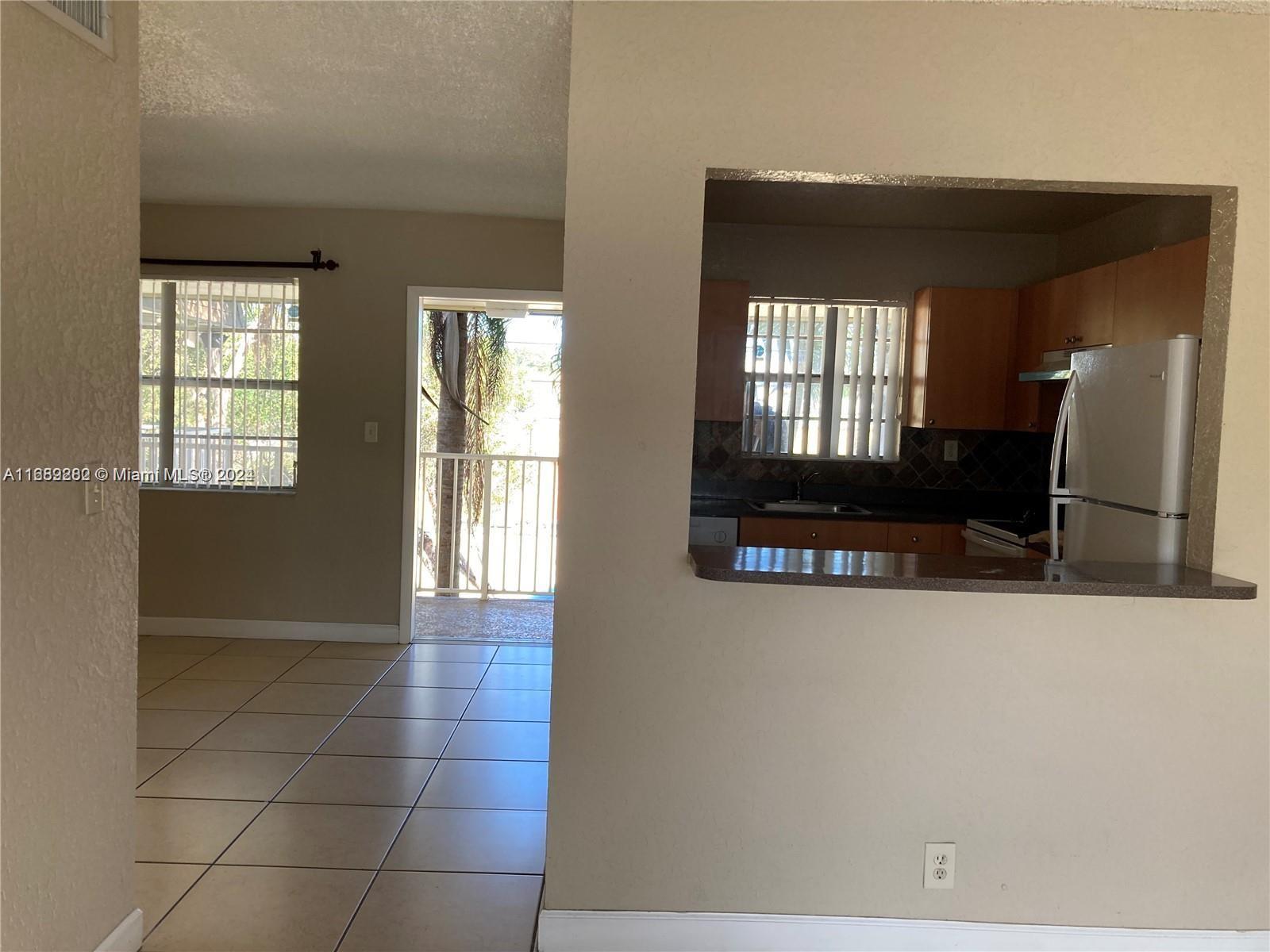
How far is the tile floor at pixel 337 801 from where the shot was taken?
2369mm

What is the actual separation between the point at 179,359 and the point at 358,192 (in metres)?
1.46

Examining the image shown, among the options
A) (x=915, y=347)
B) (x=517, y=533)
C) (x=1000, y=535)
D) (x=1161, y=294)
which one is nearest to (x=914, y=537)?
(x=1000, y=535)

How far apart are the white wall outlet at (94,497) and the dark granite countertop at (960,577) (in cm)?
136

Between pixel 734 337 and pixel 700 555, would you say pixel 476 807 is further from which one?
pixel 734 337

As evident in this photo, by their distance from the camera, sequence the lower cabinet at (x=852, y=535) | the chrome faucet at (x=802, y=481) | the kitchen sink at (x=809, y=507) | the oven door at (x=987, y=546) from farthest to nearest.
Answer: the chrome faucet at (x=802, y=481) → the kitchen sink at (x=809, y=507) → the lower cabinet at (x=852, y=535) → the oven door at (x=987, y=546)

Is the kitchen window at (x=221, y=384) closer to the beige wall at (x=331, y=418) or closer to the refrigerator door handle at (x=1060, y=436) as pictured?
the beige wall at (x=331, y=418)

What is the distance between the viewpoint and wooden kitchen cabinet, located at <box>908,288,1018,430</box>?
4.36 m

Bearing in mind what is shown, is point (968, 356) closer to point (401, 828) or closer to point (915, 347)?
point (915, 347)

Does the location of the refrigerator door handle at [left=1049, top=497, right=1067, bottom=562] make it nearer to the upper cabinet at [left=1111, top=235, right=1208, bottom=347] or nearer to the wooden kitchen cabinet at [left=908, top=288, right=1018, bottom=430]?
the upper cabinet at [left=1111, top=235, right=1208, bottom=347]

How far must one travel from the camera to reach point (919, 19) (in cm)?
209

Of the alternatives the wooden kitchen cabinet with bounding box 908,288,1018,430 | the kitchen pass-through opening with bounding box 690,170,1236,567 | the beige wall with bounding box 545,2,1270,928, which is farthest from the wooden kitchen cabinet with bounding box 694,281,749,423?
the beige wall with bounding box 545,2,1270,928

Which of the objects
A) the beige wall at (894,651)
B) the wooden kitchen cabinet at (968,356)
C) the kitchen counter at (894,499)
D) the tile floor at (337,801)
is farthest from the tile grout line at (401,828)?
the wooden kitchen cabinet at (968,356)

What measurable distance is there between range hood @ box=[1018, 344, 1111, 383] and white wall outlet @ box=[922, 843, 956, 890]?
2.16 m

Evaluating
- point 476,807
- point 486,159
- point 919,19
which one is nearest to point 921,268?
point 486,159
